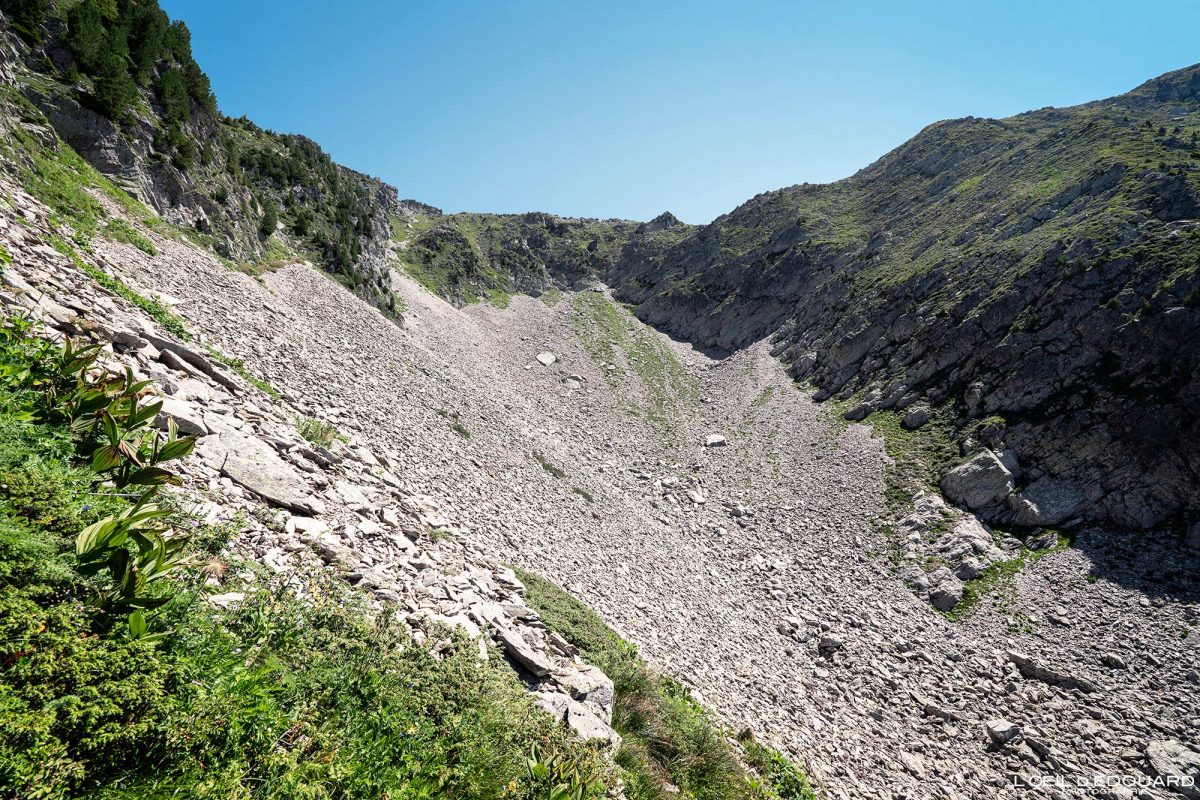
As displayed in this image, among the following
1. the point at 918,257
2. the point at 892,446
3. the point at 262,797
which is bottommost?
the point at 262,797

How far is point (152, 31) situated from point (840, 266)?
76.9 m

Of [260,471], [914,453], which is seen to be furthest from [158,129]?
[914,453]

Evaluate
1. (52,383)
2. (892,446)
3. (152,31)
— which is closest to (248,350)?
(52,383)

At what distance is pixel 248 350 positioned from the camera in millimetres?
15711

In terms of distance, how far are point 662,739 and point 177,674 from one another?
8205 millimetres

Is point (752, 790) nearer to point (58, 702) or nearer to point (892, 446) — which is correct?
point (58, 702)

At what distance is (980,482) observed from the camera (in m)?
29.3

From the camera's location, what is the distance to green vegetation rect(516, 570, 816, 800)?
26.5 ft


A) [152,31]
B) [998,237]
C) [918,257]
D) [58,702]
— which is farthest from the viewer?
[918,257]

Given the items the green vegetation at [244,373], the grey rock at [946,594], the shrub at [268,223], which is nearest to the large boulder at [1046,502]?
the grey rock at [946,594]

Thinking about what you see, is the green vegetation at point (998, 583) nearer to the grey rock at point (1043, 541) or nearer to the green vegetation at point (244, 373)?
the grey rock at point (1043, 541)

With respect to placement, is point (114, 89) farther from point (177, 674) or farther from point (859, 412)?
point (859, 412)

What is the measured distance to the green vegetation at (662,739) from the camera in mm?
8086

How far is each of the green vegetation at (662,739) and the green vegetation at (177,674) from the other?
6.61 feet
